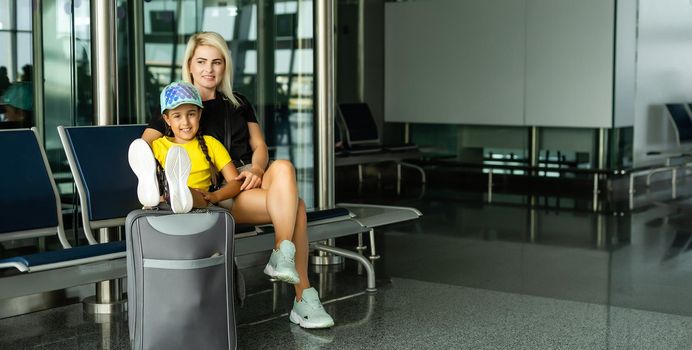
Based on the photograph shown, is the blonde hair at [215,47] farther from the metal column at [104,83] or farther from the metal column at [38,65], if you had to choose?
the metal column at [38,65]

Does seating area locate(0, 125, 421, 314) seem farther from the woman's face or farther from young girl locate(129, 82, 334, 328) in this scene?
the woman's face

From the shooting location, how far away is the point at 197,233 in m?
3.33

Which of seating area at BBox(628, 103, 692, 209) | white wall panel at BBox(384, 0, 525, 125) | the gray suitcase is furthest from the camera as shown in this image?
white wall panel at BBox(384, 0, 525, 125)

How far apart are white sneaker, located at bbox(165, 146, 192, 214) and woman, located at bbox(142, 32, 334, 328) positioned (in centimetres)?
61

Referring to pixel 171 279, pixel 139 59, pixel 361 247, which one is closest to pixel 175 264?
pixel 171 279

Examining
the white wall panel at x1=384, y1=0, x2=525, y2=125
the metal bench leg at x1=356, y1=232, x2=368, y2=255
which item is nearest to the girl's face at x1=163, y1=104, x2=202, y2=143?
the metal bench leg at x1=356, y1=232, x2=368, y2=255

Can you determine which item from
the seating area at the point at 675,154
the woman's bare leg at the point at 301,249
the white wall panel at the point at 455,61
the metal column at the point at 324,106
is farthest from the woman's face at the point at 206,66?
the white wall panel at the point at 455,61

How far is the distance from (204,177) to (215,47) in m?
0.62

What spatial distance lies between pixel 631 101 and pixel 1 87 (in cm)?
724

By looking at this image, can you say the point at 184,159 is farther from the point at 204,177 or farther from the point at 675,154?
the point at 675,154

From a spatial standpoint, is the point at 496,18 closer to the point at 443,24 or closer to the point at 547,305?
the point at 443,24

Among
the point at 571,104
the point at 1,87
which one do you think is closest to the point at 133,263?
the point at 1,87

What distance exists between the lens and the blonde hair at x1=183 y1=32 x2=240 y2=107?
4242mm

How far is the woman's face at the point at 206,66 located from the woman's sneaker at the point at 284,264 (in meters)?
0.87
